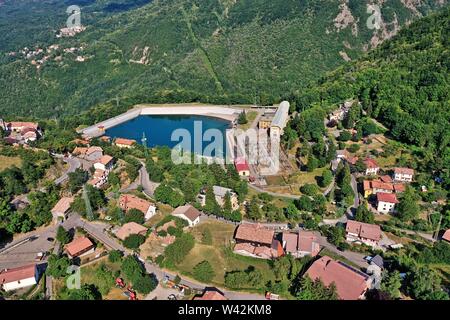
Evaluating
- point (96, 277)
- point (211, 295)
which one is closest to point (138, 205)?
point (96, 277)

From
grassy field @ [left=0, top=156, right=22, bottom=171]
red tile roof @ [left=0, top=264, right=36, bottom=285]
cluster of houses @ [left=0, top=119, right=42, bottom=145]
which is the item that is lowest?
red tile roof @ [left=0, top=264, right=36, bottom=285]

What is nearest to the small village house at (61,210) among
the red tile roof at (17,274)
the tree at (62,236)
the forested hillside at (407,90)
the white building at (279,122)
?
the tree at (62,236)

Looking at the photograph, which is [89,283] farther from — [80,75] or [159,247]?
[80,75]

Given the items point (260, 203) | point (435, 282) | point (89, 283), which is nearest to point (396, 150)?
point (260, 203)

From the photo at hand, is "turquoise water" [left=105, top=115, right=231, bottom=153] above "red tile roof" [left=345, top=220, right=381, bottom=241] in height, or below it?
above

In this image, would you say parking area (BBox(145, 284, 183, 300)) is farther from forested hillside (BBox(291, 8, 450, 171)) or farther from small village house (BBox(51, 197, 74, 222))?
forested hillside (BBox(291, 8, 450, 171))

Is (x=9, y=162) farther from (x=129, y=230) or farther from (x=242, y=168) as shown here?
(x=242, y=168)

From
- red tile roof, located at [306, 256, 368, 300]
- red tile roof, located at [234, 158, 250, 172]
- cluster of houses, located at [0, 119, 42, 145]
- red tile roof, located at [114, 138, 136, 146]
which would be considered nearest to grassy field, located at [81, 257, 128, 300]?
red tile roof, located at [306, 256, 368, 300]
